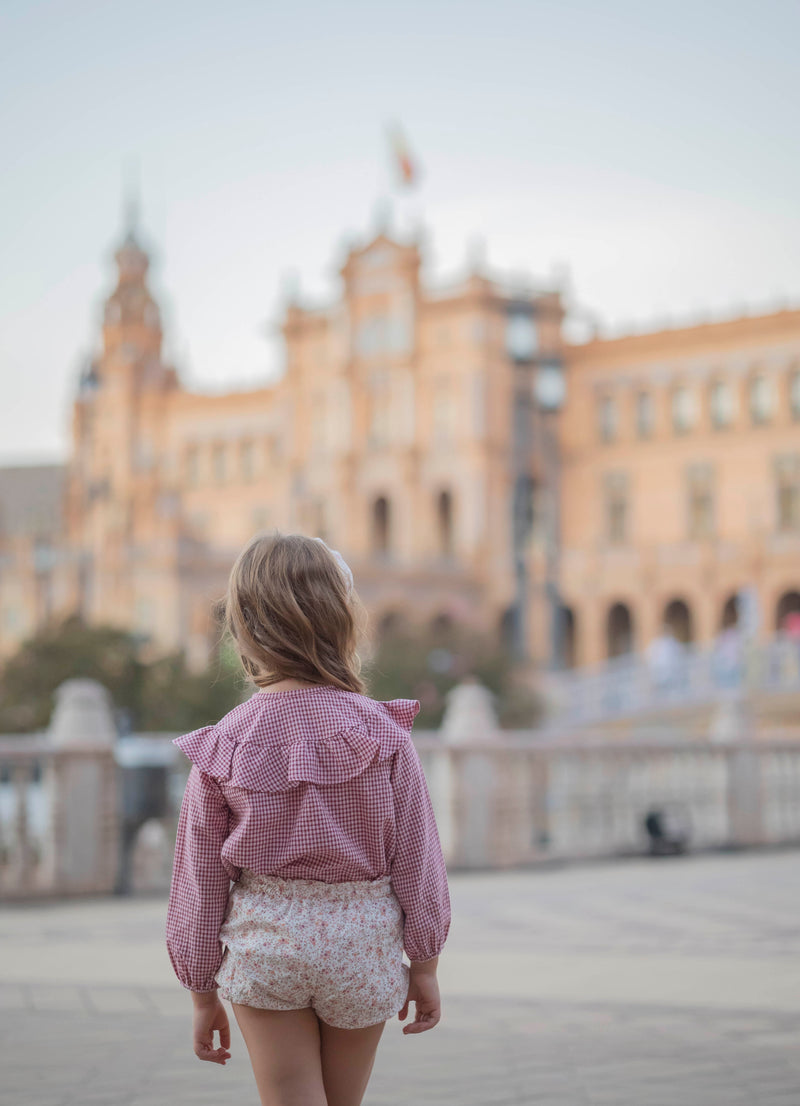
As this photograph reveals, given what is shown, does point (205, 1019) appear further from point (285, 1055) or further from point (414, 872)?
point (414, 872)

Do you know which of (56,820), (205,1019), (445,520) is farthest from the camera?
(445,520)

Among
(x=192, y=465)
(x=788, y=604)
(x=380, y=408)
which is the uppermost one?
(x=380, y=408)

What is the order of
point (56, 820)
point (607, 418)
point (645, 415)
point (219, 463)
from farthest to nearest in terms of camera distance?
point (219, 463)
point (607, 418)
point (645, 415)
point (56, 820)

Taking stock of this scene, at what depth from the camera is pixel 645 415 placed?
5694cm

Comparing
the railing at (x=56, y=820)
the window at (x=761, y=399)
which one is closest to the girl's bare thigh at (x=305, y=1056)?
the railing at (x=56, y=820)

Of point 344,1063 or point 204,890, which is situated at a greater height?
point 204,890

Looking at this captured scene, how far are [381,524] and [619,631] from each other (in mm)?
10440

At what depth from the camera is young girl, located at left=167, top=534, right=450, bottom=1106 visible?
8.79 ft

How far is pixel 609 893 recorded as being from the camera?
10.7 metres

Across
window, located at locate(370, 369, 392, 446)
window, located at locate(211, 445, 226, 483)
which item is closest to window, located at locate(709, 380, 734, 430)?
window, located at locate(370, 369, 392, 446)

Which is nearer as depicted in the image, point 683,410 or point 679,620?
point 679,620

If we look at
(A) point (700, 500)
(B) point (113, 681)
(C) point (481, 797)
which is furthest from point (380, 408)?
(C) point (481, 797)

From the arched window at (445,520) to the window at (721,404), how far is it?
34.2 feet

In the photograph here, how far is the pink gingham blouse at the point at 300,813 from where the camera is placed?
270 centimetres
